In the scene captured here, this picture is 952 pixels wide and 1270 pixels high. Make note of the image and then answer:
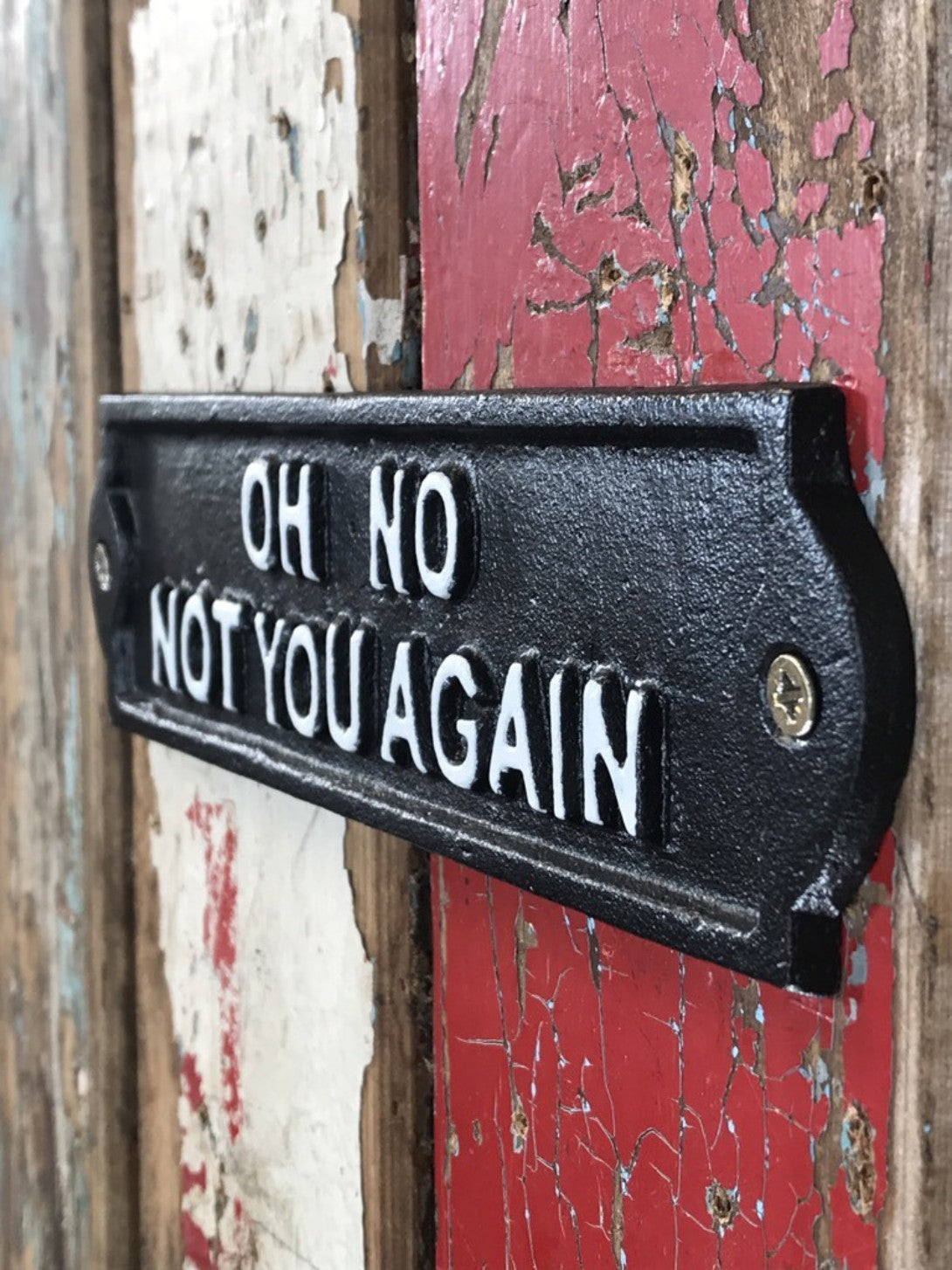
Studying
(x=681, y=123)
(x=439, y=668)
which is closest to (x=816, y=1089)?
(x=439, y=668)

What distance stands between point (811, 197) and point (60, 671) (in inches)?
24.9

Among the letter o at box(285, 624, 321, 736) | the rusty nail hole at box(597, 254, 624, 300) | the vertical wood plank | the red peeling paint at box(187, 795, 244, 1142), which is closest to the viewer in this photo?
the vertical wood plank

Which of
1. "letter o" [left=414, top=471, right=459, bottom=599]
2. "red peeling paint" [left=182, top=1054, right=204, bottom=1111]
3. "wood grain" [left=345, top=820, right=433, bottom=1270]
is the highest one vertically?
"letter o" [left=414, top=471, right=459, bottom=599]

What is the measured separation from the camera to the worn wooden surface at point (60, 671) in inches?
32.5

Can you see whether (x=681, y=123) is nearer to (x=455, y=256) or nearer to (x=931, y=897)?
(x=455, y=256)

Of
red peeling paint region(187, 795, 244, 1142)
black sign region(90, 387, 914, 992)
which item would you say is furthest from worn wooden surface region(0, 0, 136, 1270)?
black sign region(90, 387, 914, 992)

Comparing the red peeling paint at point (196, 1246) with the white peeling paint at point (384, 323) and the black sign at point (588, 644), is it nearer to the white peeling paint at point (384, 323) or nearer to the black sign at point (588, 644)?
the black sign at point (588, 644)

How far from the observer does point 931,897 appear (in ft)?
1.22

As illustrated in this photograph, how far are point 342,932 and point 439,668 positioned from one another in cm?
18

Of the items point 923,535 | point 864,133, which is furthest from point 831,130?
point 923,535

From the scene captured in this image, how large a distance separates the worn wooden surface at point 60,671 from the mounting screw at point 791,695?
550 millimetres

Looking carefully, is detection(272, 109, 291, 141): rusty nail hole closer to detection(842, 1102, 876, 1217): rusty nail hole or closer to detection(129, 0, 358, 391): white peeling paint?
detection(129, 0, 358, 391): white peeling paint

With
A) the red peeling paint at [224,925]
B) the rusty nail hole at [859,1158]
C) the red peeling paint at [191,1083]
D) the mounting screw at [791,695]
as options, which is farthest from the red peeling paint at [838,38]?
the red peeling paint at [191,1083]

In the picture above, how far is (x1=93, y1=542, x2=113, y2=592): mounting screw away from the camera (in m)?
0.75
